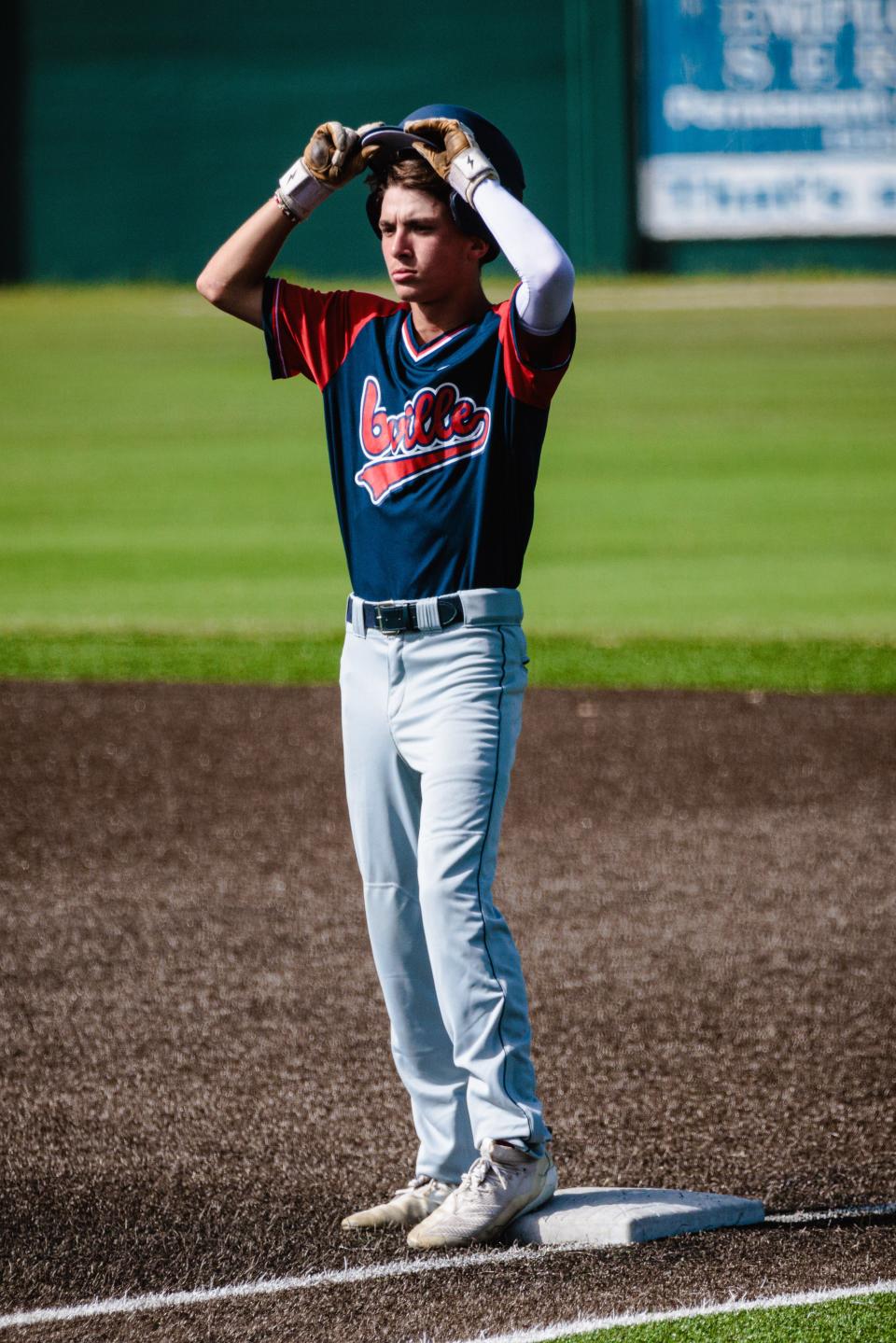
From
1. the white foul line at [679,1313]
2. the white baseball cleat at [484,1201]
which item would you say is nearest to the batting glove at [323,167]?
the white baseball cleat at [484,1201]

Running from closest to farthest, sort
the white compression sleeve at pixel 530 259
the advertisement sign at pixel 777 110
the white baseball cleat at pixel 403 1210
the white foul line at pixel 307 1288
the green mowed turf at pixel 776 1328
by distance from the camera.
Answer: the green mowed turf at pixel 776 1328
the white foul line at pixel 307 1288
the white compression sleeve at pixel 530 259
the white baseball cleat at pixel 403 1210
the advertisement sign at pixel 777 110

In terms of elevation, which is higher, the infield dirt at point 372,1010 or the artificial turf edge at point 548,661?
the infield dirt at point 372,1010

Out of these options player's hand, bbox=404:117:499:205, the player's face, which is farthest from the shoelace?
player's hand, bbox=404:117:499:205

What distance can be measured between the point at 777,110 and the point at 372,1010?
2940 cm

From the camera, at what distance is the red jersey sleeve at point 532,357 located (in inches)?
140

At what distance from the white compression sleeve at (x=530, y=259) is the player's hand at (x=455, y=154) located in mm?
24

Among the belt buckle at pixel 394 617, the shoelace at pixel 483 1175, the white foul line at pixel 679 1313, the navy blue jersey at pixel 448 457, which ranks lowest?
the white foul line at pixel 679 1313

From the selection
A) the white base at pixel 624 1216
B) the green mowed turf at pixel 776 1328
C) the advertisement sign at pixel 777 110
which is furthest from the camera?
the advertisement sign at pixel 777 110

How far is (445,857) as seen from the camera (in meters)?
3.57

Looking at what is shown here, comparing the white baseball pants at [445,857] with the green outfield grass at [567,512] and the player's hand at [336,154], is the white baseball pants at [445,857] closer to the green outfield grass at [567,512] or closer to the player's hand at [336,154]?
the player's hand at [336,154]

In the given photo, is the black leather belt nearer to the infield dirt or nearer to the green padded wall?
the infield dirt

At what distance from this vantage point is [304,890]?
656cm

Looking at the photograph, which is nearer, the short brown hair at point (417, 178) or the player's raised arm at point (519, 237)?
the player's raised arm at point (519, 237)

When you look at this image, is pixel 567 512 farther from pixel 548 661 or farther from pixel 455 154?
pixel 455 154
